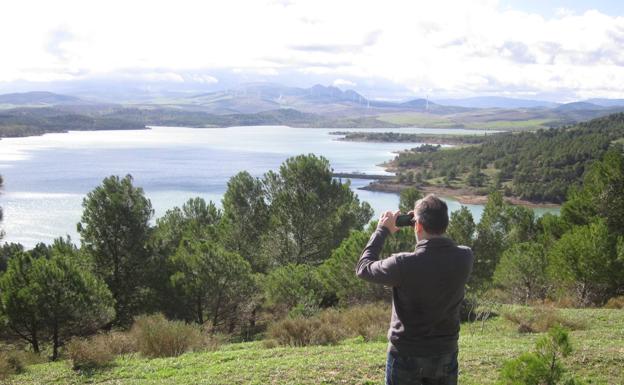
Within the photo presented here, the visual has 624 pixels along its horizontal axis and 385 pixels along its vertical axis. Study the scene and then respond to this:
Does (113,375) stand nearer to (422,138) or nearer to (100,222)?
(100,222)

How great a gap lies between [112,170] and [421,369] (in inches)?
3591

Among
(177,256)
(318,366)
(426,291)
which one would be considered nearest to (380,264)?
(426,291)

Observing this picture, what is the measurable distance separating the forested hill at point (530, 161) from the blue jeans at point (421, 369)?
260ft

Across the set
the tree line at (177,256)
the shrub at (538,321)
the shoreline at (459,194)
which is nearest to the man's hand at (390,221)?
the shrub at (538,321)

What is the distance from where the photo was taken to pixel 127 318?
1917 centimetres

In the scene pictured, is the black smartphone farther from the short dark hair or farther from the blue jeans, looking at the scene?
the blue jeans

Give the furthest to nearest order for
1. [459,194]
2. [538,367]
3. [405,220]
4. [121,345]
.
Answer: [459,194], [121,345], [538,367], [405,220]

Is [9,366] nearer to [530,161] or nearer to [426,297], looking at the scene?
[426,297]

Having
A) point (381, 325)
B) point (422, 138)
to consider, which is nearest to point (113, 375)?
point (381, 325)

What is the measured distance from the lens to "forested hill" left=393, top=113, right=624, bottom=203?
83.2 metres

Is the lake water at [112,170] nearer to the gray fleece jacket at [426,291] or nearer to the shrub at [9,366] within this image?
the shrub at [9,366]

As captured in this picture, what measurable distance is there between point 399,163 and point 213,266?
9460 centimetres

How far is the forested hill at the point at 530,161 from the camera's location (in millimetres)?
83250

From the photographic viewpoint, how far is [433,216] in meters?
3.48
